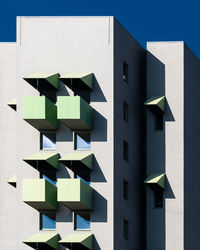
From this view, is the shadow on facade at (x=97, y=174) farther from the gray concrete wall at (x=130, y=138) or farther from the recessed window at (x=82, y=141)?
the recessed window at (x=82, y=141)

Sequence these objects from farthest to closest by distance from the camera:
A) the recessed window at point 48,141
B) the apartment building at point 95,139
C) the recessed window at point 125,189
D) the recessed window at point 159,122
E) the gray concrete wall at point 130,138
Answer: the recessed window at point 159,122
the recessed window at point 125,189
the gray concrete wall at point 130,138
the recessed window at point 48,141
the apartment building at point 95,139

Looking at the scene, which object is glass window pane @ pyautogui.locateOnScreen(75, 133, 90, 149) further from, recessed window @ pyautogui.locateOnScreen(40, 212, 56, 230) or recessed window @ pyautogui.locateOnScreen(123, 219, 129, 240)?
recessed window @ pyautogui.locateOnScreen(123, 219, 129, 240)

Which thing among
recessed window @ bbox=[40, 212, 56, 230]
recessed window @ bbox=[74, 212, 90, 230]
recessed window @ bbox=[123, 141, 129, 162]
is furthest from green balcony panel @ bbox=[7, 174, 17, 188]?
recessed window @ bbox=[123, 141, 129, 162]

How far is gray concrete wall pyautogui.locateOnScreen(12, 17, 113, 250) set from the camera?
9500cm

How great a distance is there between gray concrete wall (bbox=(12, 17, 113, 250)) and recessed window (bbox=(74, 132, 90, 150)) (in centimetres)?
39

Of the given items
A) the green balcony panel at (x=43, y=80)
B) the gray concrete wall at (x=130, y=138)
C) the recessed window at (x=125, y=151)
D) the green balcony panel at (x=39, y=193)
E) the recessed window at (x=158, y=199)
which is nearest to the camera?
the green balcony panel at (x=39, y=193)

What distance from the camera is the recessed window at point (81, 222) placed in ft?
312

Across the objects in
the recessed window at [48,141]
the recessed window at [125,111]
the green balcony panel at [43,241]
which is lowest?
the green balcony panel at [43,241]

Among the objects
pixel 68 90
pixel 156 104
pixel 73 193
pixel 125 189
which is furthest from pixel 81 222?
pixel 156 104

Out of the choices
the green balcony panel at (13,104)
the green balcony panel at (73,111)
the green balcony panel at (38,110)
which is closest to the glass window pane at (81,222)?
the green balcony panel at (73,111)

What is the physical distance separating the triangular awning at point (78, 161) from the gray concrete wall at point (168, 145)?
24.3 ft

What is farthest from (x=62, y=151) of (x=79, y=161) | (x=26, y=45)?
(x=26, y=45)

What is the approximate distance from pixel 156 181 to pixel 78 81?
31.7 ft

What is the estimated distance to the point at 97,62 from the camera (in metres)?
96.7
